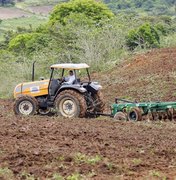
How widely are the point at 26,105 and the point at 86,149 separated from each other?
6617 millimetres

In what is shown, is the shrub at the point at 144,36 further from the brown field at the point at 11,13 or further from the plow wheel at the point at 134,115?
the brown field at the point at 11,13

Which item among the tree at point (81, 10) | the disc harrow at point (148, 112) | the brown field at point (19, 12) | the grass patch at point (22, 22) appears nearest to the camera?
the disc harrow at point (148, 112)

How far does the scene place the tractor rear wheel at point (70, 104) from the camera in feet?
50.1

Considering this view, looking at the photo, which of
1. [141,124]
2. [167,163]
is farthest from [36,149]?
[141,124]

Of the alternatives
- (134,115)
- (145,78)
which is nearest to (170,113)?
(134,115)

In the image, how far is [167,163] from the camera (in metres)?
9.22

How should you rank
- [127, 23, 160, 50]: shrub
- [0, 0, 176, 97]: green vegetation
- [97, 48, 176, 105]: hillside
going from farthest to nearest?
[127, 23, 160, 50]: shrub < [0, 0, 176, 97]: green vegetation < [97, 48, 176, 105]: hillside

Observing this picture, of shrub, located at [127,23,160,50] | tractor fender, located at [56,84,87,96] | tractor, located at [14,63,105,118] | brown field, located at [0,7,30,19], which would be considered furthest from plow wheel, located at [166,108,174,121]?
brown field, located at [0,7,30,19]

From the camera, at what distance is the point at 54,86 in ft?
52.8

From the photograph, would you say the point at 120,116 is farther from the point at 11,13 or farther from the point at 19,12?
the point at 19,12

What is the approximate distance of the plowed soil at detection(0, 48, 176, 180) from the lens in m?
8.45

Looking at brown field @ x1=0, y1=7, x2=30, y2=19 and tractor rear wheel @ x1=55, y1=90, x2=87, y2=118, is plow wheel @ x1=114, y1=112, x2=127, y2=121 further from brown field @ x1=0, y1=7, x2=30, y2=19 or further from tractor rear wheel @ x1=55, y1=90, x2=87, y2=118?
brown field @ x1=0, y1=7, x2=30, y2=19

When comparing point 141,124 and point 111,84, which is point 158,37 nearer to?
point 111,84

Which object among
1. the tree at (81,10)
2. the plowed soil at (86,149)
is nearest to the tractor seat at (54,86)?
the plowed soil at (86,149)
